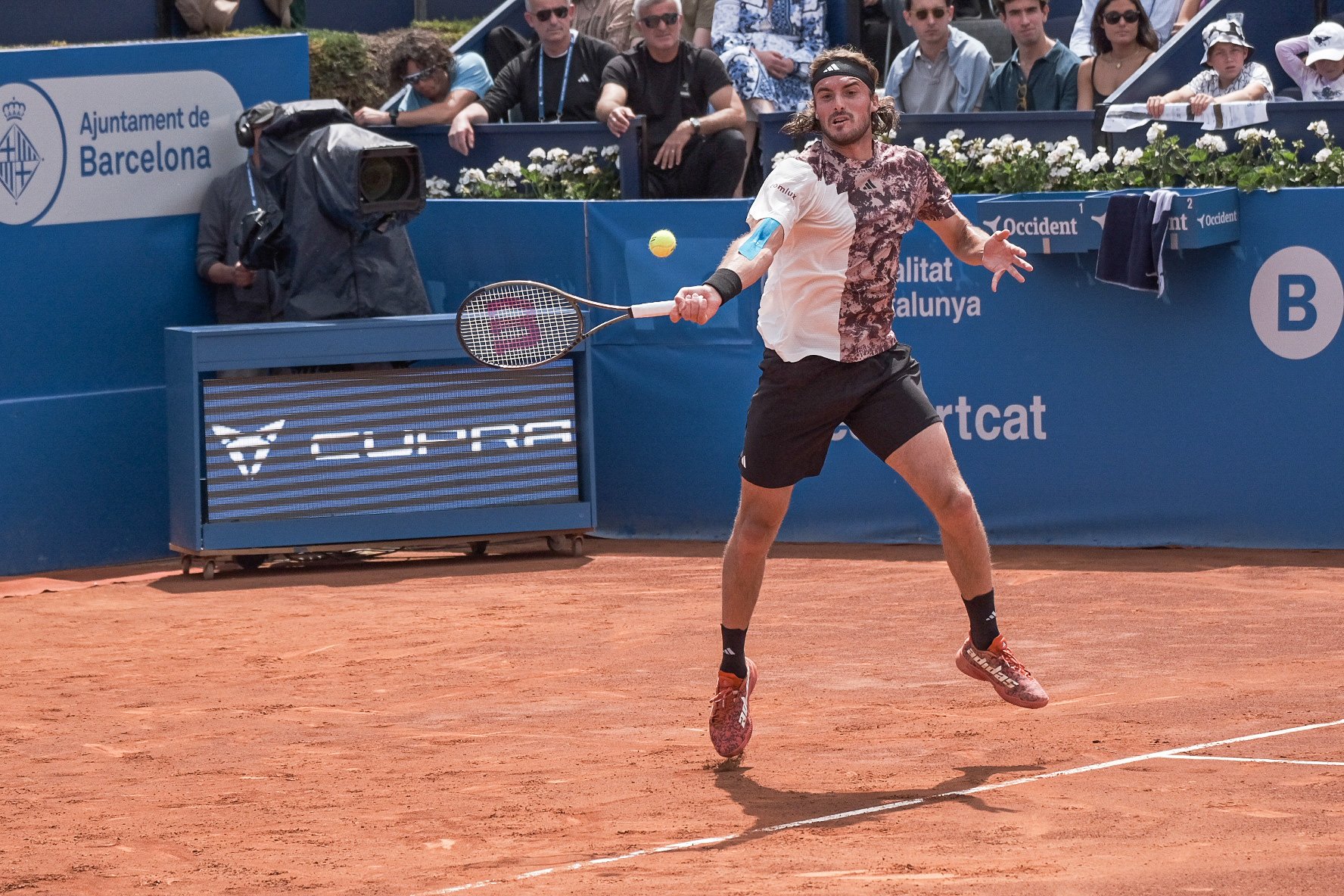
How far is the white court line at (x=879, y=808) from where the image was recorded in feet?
15.6

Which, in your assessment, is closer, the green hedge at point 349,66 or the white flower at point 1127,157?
the white flower at point 1127,157

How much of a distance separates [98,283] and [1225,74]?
6.38 m

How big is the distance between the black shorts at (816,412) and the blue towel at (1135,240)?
374 centimetres

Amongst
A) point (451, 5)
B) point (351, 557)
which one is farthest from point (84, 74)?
point (451, 5)

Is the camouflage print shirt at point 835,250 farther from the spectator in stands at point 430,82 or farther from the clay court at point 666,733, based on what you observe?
the spectator in stands at point 430,82

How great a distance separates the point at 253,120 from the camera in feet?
34.7

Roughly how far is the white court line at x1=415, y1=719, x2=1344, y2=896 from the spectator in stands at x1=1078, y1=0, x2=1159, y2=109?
550 centimetres

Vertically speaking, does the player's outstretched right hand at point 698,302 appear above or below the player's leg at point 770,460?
above

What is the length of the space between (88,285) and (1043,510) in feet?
17.9

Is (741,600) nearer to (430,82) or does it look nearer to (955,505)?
(955,505)

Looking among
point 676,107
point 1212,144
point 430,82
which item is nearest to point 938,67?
point 676,107

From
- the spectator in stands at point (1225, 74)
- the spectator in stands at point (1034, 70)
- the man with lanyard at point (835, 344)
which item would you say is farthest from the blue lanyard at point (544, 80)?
the man with lanyard at point (835, 344)

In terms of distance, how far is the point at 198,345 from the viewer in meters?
9.87

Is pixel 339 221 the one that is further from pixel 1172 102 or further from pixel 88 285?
pixel 1172 102
